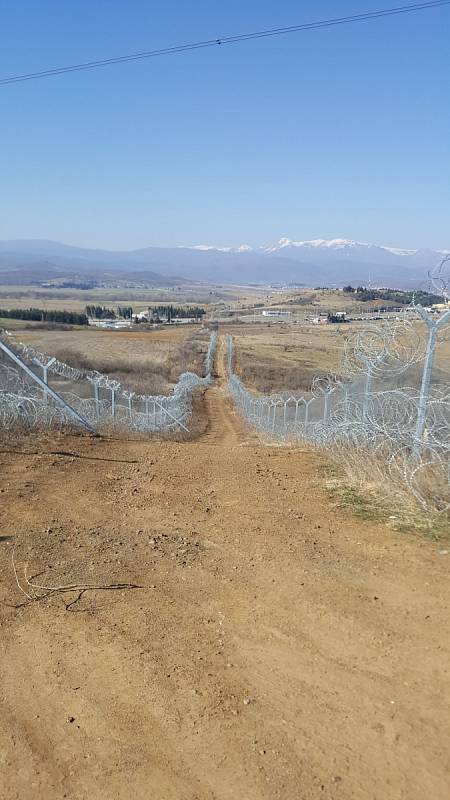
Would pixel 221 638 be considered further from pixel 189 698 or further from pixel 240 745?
pixel 240 745

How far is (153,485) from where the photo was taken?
7.82m

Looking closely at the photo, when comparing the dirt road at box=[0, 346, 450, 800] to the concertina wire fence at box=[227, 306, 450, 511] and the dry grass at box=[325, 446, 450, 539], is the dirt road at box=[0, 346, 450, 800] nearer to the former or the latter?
the dry grass at box=[325, 446, 450, 539]

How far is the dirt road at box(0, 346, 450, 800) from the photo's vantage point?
3031mm

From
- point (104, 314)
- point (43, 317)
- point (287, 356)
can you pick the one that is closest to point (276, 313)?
point (104, 314)

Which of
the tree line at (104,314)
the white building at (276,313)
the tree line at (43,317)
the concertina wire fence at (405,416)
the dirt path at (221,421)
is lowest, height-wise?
the tree line at (104,314)

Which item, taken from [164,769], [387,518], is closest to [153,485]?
[387,518]

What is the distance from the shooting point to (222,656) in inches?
155

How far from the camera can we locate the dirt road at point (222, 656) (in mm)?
3031

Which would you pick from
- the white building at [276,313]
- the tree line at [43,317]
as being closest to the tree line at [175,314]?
the white building at [276,313]

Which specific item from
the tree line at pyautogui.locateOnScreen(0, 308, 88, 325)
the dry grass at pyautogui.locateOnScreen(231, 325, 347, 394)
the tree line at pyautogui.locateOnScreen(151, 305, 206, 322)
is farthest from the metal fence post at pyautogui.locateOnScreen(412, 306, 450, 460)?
the tree line at pyautogui.locateOnScreen(151, 305, 206, 322)

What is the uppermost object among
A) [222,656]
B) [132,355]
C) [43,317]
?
[222,656]

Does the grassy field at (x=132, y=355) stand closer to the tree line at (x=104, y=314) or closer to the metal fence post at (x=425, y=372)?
the metal fence post at (x=425, y=372)

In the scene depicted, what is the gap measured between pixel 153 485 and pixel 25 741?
464 cm

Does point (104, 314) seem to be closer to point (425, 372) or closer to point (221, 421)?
point (221, 421)
